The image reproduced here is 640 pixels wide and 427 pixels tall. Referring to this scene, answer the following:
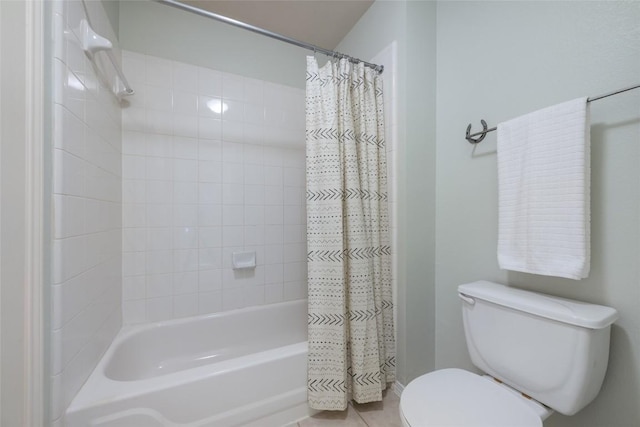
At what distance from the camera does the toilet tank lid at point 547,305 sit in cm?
76

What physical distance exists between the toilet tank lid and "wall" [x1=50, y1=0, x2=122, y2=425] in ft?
4.99

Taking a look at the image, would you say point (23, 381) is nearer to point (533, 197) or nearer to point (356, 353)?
point (356, 353)

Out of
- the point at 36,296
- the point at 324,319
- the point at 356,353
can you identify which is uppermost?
the point at 36,296

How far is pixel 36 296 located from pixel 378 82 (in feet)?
5.63

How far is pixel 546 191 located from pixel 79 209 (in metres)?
1.74

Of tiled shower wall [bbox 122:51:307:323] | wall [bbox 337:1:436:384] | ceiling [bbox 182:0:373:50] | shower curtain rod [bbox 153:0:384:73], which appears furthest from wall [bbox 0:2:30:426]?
wall [bbox 337:1:436:384]

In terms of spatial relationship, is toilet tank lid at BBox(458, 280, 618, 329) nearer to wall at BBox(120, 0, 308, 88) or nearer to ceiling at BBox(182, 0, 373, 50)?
ceiling at BBox(182, 0, 373, 50)

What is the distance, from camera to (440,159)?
1.42 metres

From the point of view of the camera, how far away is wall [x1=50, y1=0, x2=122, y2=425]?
2.75 feet

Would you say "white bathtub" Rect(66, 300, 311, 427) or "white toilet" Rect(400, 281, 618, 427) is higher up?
"white toilet" Rect(400, 281, 618, 427)

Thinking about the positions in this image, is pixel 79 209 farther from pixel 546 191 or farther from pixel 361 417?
pixel 546 191

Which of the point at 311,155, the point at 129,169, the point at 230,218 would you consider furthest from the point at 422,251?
the point at 129,169

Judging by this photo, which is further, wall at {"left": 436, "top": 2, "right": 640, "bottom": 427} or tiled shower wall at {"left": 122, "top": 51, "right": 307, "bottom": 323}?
tiled shower wall at {"left": 122, "top": 51, "right": 307, "bottom": 323}

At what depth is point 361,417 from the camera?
4.13 feet
